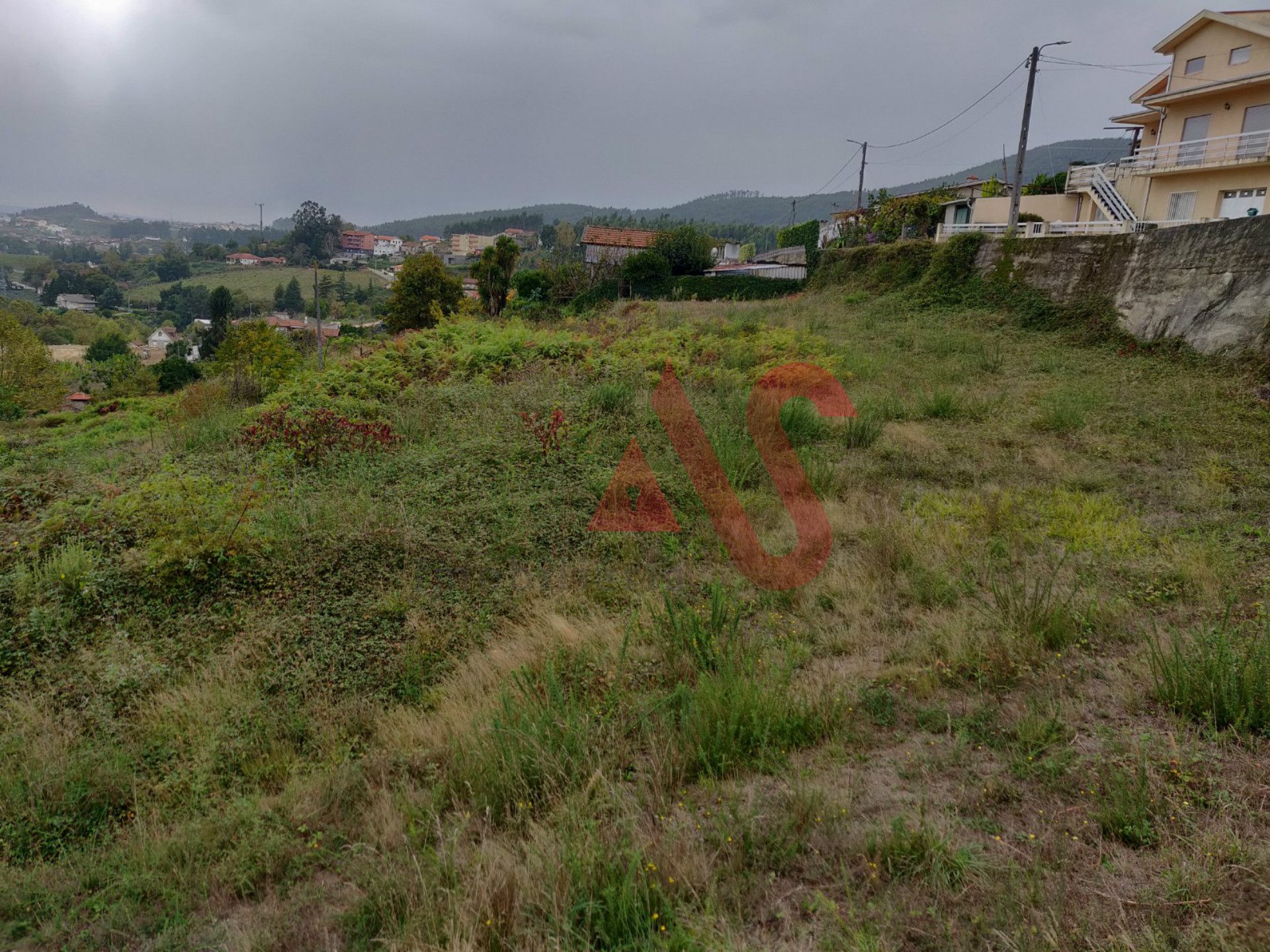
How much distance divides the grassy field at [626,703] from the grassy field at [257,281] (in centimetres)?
9775

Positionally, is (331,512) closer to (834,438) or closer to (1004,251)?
(834,438)

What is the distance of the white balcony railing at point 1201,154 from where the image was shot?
17906 millimetres

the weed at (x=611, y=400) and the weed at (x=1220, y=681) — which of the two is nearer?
the weed at (x=1220, y=681)

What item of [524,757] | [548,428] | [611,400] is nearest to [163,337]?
[611,400]

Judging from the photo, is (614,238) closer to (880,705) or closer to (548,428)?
(548,428)

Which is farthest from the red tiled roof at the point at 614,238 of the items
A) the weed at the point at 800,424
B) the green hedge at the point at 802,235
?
the weed at the point at 800,424

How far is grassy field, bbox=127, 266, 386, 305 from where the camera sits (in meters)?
95.4

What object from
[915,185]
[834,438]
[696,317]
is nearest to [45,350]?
[696,317]

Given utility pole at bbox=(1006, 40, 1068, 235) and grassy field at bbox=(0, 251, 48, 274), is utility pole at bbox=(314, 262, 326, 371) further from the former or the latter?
grassy field at bbox=(0, 251, 48, 274)

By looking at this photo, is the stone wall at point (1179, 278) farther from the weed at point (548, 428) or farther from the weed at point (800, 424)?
the weed at point (548, 428)

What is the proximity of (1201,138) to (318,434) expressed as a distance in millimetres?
26887

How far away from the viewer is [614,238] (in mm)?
39750

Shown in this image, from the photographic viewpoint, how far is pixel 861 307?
19.6 m

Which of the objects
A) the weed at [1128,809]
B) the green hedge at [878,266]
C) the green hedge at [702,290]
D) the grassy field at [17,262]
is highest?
the grassy field at [17,262]
